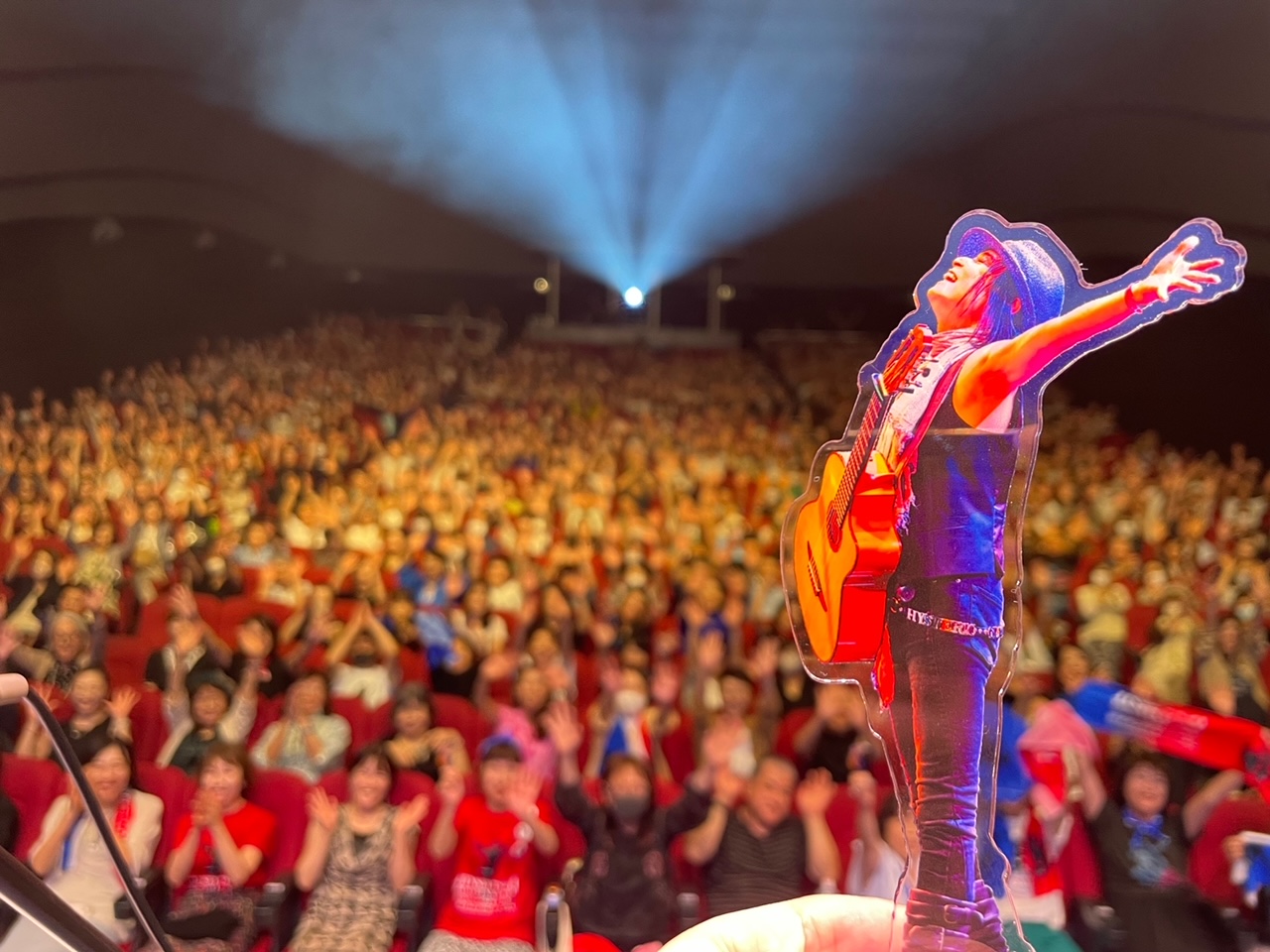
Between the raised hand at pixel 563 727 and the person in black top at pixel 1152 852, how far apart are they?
104 cm

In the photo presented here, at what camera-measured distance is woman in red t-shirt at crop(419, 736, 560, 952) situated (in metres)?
1.94

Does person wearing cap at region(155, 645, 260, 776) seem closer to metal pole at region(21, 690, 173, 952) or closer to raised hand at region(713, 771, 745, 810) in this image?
metal pole at region(21, 690, 173, 952)

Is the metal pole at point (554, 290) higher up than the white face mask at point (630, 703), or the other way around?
the metal pole at point (554, 290)

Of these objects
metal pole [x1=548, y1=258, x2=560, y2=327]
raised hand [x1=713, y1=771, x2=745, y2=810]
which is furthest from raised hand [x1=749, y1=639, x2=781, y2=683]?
metal pole [x1=548, y1=258, x2=560, y2=327]

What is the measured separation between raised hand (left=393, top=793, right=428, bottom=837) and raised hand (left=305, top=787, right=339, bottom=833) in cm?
14

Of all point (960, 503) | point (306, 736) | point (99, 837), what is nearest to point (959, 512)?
point (960, 503)

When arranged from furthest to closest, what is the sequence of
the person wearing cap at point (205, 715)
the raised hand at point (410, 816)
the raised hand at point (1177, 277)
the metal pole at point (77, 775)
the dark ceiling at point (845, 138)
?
the person wearing cap at point (205, 715)
the raised hand at point (410, 816)
the dark ceiling at point (845, 138)
the raised hand at point (1177, 277)
the metal pole at point (77, 775)

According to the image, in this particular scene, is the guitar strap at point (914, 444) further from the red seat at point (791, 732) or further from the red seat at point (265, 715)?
the red seat at point (265, 715)

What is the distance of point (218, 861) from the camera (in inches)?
80.0

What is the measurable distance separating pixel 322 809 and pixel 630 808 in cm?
70

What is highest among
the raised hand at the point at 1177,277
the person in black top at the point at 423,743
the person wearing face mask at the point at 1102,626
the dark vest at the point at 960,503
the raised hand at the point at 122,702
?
the raised hand at the point at 1177,277

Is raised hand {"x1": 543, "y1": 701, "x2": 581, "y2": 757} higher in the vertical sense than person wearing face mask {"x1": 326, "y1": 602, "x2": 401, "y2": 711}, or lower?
lower

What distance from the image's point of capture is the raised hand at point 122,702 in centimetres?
213

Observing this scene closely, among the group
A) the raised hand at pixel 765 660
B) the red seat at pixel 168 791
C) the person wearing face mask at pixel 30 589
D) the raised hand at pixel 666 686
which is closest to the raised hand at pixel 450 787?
the raised hand at pixel 666 686
